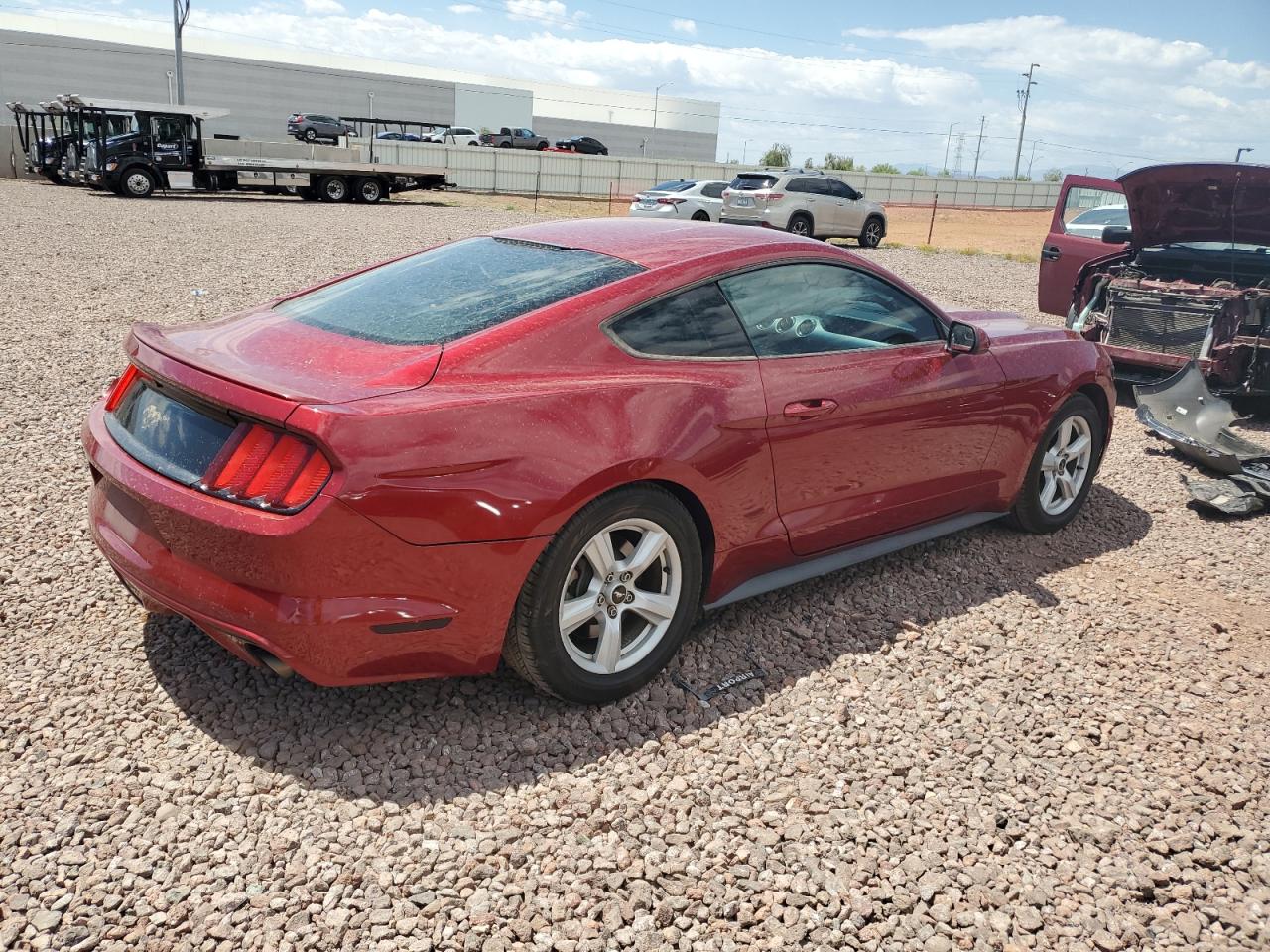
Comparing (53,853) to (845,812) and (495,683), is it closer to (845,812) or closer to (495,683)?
(495,683)

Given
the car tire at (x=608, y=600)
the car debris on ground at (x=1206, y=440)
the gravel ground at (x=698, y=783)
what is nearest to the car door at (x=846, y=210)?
the car debris on ground at (x=1206, y=440)

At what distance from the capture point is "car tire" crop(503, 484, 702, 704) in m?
2.99

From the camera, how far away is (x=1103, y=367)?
5066 millimetres

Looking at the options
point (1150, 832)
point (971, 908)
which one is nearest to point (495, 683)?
point (971, 908)

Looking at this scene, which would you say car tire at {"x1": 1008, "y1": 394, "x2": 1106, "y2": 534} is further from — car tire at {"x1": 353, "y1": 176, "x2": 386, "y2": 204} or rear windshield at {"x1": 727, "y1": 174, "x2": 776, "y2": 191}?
car tire at {"x1": 353, "y1": 176, "x2": 386, "y2": 204}

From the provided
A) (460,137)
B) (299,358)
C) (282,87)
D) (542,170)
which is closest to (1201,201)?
(299,358)

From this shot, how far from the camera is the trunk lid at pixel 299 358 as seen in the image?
2736 mm

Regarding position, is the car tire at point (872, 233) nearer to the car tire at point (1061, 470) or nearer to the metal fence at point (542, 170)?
the metal fence at point (542, 170)

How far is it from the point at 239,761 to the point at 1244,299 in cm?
776

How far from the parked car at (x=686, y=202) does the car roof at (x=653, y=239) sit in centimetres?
1986

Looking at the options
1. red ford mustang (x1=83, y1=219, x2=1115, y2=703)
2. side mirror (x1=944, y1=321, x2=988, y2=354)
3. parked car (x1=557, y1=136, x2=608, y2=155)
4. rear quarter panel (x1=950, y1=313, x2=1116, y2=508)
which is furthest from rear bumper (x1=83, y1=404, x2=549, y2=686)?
parked car (x1=557, y1=136, x2=608, y2=155)

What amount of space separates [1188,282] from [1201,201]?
0.73 metres

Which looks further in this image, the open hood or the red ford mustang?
the open hood

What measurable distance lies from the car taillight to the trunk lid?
0.41 feet
